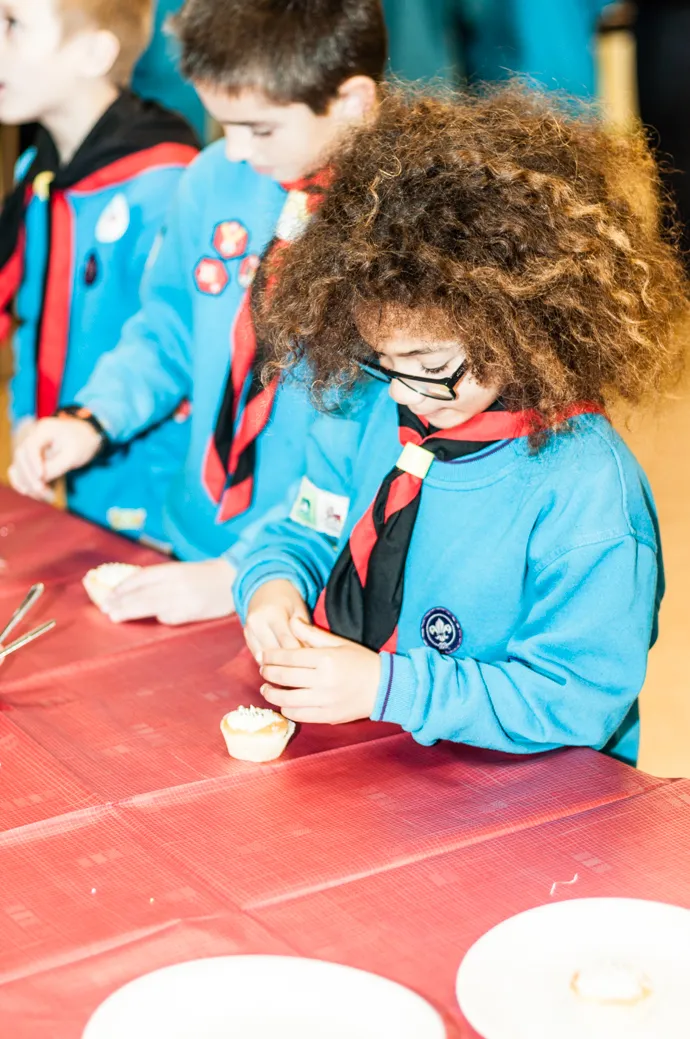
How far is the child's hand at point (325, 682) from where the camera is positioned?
48.2 inches

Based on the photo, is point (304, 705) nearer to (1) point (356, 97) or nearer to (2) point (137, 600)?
(2) point (137, 600)

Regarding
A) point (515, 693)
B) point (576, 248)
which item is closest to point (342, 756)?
point (515, 693)

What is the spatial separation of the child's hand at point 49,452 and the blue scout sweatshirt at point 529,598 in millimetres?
618

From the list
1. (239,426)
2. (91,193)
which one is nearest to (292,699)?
(239,426)

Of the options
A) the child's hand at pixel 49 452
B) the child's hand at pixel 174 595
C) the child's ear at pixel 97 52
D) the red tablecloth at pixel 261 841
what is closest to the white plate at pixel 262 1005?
the red tablecloth at pixel 261 841

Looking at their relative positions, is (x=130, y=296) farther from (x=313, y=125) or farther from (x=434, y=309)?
(x=434, y=309)

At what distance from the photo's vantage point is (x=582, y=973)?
2.86ft

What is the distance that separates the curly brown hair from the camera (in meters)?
1.19

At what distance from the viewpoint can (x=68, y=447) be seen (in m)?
1.90

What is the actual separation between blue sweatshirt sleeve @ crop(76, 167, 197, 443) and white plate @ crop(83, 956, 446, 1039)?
1228mm

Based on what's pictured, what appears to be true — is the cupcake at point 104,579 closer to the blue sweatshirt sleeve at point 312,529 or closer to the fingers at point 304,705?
the blue sweatshirt sleeve at point 312,529

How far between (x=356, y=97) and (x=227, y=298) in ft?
1.17

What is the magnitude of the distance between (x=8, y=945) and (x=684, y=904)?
0.53 m

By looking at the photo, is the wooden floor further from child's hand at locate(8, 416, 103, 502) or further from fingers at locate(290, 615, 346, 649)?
child's hand at locate(8, 416, 103, 502)
